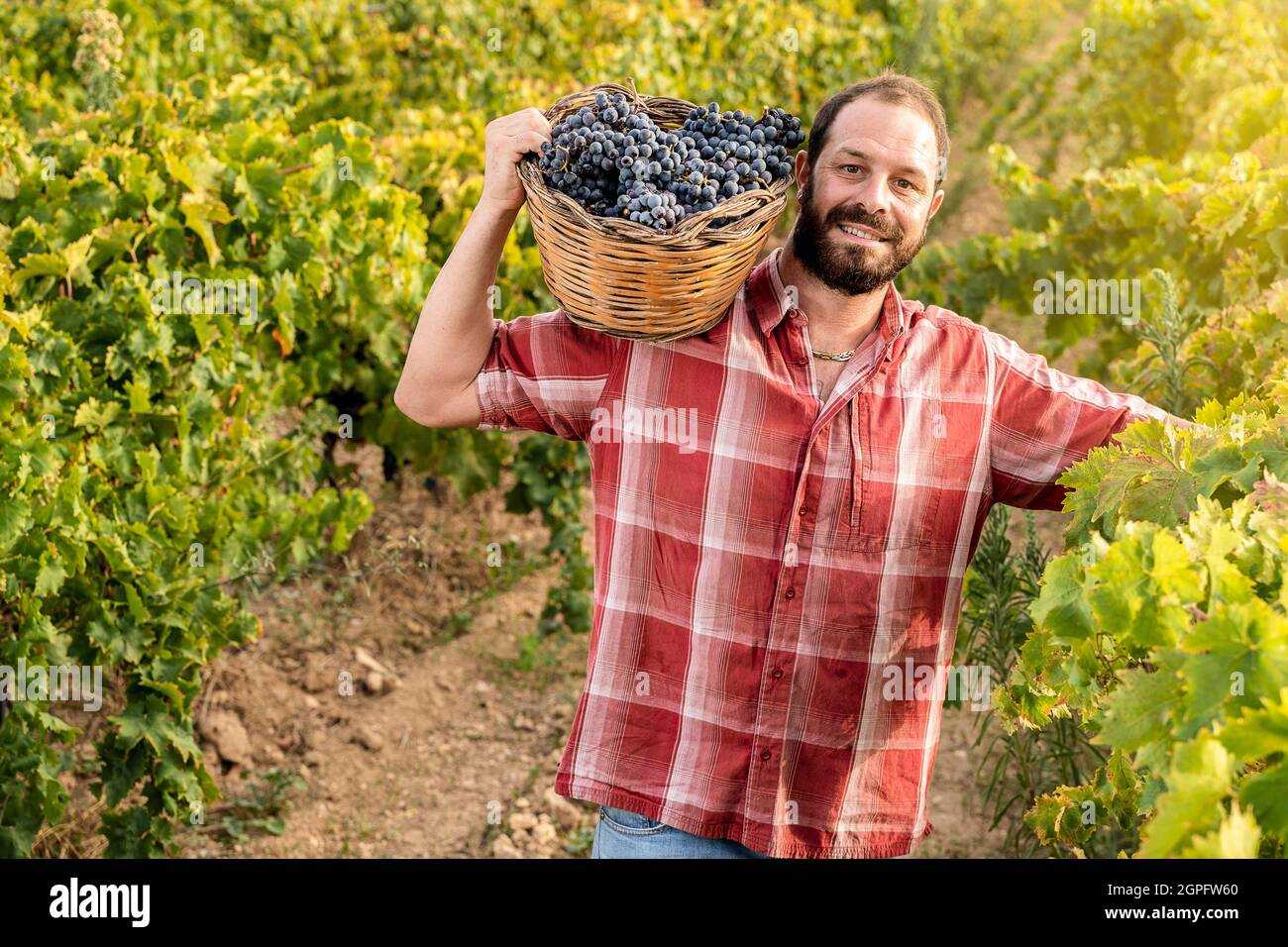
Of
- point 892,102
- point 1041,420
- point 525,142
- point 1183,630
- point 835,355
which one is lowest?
point 1183,630

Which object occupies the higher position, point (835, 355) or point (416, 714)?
point (835, 355)

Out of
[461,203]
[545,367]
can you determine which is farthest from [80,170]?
[545,367]

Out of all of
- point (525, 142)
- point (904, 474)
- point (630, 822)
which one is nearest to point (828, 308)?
point (904, 474)

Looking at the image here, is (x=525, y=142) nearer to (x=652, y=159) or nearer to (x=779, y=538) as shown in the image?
(x=652, y=159)

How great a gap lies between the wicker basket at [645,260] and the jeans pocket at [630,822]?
3.15 ft

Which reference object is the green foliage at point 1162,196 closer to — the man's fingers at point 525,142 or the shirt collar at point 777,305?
the shirt collar at point 777,305

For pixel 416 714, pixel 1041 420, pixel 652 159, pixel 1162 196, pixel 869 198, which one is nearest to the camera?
pixel 652 159

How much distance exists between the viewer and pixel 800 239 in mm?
2498

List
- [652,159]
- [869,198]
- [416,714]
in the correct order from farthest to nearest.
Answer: [416,714] → [869,198] → [652,159]

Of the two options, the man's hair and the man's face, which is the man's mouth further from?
the man's hair

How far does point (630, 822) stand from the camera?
248cm

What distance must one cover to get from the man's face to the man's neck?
0.05 m

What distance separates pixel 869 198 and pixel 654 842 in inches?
53.0

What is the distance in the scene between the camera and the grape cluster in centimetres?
225
